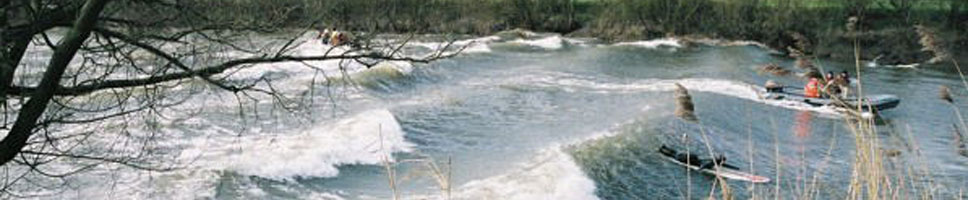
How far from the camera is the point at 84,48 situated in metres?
4.80

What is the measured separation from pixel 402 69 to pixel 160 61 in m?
18.4

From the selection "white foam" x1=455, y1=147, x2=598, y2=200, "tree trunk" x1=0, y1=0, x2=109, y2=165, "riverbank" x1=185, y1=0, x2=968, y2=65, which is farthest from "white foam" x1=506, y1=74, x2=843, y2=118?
"tree trunk" x1=0, y1=0, x2=109, y2=165

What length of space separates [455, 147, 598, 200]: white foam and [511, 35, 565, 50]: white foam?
19521 millimetres

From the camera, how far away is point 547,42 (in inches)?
1356

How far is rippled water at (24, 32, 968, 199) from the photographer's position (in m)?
12.0

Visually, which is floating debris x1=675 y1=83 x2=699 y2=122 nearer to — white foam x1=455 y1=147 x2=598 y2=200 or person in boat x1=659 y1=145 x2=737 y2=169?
white foam x1=455 y1=147 x2=598 y2=200

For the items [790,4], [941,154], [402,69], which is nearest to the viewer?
[941,154]

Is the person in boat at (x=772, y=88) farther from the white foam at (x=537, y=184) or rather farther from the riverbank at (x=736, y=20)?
the riverbank at (x=736, y=20)

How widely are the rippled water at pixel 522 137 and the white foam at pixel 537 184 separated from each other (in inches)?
1.1

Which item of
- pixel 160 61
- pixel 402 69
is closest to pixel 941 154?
pixel 402 69

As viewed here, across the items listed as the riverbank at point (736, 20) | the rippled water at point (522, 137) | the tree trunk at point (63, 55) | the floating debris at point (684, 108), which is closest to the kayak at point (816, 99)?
the rippled water at point (522, 137)

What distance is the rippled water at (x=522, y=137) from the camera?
12.0 meters

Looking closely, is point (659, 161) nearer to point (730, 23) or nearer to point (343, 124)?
point (343, 124)

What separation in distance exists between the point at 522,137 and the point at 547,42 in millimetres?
18701
